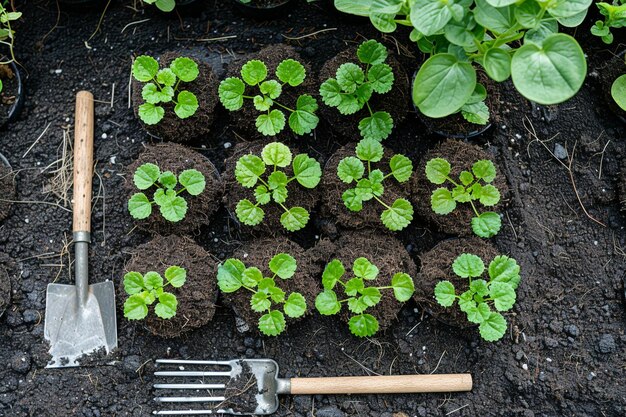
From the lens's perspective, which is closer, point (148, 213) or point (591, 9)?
point (148, 213)

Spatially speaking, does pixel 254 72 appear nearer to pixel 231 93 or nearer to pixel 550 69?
pixel 231 93

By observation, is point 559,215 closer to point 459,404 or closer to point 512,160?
point 512,160

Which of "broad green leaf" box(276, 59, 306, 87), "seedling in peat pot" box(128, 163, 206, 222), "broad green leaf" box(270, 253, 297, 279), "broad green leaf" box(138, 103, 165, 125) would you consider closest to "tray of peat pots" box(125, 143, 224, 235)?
"seedling in peat pot" box(128, 163, 206, 222)

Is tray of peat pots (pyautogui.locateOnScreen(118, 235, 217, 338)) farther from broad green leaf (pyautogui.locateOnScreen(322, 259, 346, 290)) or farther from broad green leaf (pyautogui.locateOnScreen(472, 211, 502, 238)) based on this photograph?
broad green leaf (pyautogui.locateOnScreen(472, 211, 502, 238))

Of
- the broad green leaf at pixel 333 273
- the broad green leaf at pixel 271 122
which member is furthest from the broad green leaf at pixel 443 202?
the broad green leaf at pixel 271 122

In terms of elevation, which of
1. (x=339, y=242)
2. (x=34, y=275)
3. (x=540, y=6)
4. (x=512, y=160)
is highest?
(x=540, y=6)

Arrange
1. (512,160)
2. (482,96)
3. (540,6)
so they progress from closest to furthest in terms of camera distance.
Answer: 1. (540,6)
2. (482,96)
3. (512,160)

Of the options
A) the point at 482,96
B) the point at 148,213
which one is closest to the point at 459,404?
the point at 482,96

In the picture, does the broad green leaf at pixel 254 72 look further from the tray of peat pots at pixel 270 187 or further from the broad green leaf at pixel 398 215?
the broad green leaf at pixel 398 215
